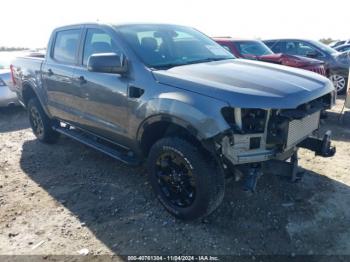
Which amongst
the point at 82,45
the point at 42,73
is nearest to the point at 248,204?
the point at 82,45

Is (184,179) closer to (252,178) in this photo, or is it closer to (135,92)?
(252,178)

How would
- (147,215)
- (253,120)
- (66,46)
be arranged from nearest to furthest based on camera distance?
(253,120) → (147,215) → (66,46)

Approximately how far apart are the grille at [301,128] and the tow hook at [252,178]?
347 millimetres

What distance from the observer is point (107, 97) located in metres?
3.96

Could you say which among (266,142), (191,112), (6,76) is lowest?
(6,76)

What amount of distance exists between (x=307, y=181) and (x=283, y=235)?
1.21 m

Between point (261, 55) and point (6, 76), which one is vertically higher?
point (261, 55)

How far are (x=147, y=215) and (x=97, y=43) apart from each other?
6.94 ft

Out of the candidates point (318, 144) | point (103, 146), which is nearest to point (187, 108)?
point (318, 144)

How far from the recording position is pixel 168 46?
4043 mm

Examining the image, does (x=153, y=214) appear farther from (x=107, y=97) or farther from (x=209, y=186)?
(x=107, y=97)

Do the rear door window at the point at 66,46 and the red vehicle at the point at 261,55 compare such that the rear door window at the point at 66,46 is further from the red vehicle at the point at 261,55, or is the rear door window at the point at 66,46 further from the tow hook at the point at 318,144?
the red vehicle at the point at 261,55

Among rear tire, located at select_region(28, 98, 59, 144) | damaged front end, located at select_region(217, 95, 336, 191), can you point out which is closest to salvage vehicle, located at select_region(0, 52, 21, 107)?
rear tire, located at select_region(28, 98, 59, 144)

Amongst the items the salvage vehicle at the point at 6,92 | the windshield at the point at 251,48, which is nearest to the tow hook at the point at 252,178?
the windshield at the point at 251,48
